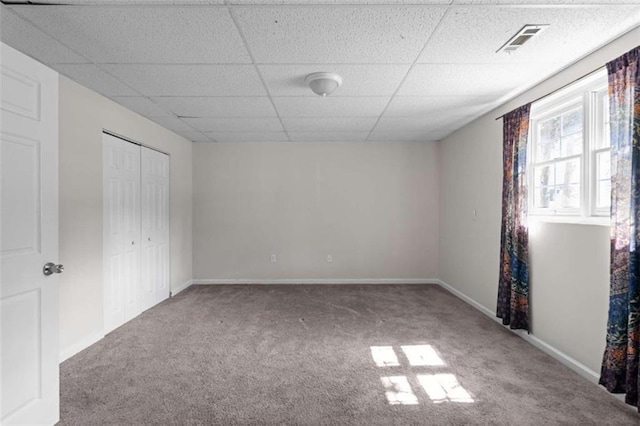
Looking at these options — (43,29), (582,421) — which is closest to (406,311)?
(582,421)

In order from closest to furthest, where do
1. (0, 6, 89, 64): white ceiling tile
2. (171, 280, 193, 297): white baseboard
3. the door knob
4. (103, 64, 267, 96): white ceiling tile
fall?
the door knob
(0, 6, 89, 64): white ceiling tile
(103, 64, 267, 96): white ceiling tile
(171, 280, 193, 297): white baseboard

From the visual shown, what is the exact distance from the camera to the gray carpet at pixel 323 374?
190 centimetres

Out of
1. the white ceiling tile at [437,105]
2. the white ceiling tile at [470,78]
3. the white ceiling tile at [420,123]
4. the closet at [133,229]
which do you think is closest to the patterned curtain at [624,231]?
the white ceiling tile at [470,78]

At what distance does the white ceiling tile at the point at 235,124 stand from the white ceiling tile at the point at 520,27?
2299mm

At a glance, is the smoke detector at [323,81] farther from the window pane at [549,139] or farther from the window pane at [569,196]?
the window pane at [569,196]

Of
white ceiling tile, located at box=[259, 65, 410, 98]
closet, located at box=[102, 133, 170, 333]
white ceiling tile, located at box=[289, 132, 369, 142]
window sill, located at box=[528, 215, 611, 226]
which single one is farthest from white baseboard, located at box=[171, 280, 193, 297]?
window sill, located at box=[528, 215, 611, 226]

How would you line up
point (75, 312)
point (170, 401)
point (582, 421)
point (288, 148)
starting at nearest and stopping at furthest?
point (582, 421), point (170, 401), point (75, 312), point (288, 148)

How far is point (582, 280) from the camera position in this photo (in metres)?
2.37

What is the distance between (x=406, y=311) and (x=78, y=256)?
368cm

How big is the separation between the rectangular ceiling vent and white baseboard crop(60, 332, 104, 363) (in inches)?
171

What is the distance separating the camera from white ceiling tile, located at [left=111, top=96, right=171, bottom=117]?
3.11 m

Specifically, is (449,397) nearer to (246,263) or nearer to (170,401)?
(170,401)

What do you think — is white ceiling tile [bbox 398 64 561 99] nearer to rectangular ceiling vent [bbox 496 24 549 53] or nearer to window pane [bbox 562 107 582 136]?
rectangular ceiling vent [bbox 496 24 549 53]

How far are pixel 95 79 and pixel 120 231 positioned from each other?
1.62 m
